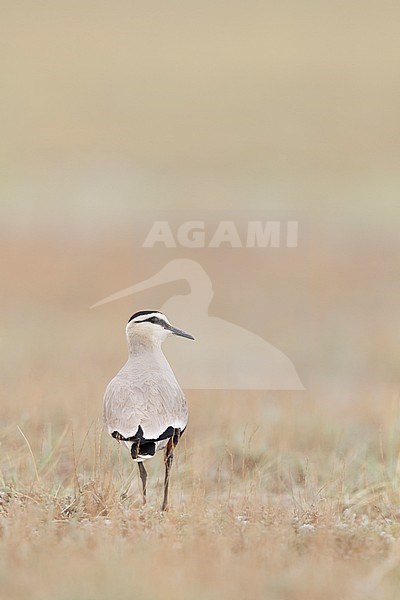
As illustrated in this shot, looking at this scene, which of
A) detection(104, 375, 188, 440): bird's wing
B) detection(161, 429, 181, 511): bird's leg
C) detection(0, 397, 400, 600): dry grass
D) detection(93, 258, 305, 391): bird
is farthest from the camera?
detection(93, 258, 305, 391): bird

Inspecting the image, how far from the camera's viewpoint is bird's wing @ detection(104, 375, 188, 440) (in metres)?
5.84

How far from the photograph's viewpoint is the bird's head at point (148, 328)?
612cm

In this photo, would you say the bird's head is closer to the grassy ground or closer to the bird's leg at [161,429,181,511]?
the bird's leg at [161,429,181,511]

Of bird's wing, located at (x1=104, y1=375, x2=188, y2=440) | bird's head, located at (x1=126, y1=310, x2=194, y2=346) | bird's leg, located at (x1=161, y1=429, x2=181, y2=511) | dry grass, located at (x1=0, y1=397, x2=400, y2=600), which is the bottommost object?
dry grass, located at (x1=0, y1=397, x2=400, y2=600)

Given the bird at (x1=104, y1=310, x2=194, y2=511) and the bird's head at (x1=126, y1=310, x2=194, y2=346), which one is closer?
the bird at (x1=104, y1=310, x2=194, y2=511)

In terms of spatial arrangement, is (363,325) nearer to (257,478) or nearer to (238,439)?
(238,439)

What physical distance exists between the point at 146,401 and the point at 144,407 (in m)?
0.04

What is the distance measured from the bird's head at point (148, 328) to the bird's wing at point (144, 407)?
0.81 ft

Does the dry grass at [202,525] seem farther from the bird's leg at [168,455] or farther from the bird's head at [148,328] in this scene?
the bird's head at [148,328]

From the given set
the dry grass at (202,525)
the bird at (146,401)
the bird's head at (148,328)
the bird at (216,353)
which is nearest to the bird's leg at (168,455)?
the bird at (146,401)

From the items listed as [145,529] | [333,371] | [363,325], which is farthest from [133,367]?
[363,325]

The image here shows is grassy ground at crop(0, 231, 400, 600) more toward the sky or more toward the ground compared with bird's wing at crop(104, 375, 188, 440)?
more toward the ground

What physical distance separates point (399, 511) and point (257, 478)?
40.9 inches

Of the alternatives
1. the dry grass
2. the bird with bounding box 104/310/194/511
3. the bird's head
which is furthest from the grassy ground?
the bird's head
